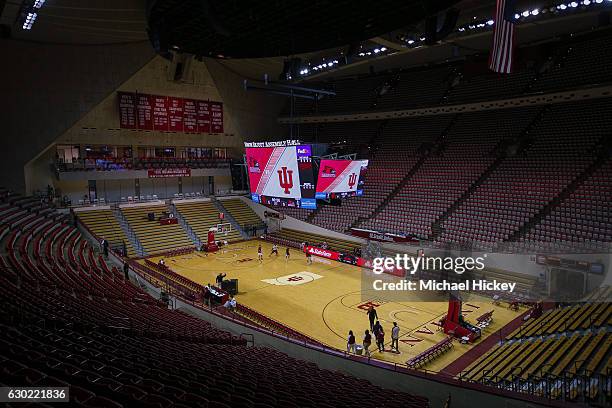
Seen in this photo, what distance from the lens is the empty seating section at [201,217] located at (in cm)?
3180

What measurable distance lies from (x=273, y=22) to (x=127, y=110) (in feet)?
75.3

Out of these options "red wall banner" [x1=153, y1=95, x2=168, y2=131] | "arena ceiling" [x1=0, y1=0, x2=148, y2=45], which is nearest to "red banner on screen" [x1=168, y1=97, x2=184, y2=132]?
"red wall banner" [x1=153, y1=95, x2=168, y2=131]

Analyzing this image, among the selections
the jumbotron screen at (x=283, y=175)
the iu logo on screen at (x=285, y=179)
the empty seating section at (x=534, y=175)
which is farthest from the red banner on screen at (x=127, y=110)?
the empty seating section at (x=534, y=175)

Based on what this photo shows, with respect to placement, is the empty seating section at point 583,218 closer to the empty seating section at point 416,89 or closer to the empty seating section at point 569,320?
the empty seating section at point 569,320

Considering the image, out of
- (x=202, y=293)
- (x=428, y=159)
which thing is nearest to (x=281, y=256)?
(x=202, y=293)

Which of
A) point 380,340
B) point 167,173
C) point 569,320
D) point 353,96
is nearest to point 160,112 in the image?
point 167,173

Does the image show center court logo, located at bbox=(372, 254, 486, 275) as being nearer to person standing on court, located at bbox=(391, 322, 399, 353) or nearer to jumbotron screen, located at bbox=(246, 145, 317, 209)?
person standing on court, located at bbox=(391, 322, 399, 353)

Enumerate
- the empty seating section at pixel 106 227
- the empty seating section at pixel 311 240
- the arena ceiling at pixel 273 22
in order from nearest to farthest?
the arena ceiling at pixel 273 22, the empty seating section at pixel 106 227, the empty seating section at pixel 311 240

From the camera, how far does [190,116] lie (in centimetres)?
3444

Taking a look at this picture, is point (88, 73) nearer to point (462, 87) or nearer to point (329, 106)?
point (329, 106)

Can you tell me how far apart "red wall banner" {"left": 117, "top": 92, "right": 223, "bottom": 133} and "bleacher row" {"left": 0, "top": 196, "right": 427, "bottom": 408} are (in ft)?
65.3

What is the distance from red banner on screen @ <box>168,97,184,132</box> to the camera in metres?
33.2

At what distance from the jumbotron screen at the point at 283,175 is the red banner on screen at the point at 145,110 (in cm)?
1760

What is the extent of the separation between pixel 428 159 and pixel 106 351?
26870 millimetres
